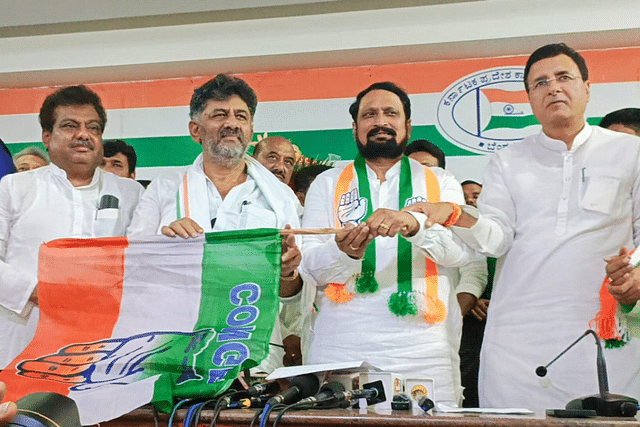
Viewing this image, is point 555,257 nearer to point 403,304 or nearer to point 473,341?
point 403,304

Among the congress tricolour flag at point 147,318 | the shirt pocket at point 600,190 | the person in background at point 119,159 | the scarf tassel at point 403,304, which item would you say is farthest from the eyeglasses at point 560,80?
the person in background at point 119,159

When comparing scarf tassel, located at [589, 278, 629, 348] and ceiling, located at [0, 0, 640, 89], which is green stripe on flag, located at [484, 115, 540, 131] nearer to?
ceiling, located at [0, 0, 640, 89]

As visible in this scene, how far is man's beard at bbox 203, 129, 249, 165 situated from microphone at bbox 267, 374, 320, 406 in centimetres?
148

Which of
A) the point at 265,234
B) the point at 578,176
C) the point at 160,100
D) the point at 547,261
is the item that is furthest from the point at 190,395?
the point at 160,100

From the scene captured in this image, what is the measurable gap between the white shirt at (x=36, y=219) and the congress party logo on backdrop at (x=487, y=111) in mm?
2374

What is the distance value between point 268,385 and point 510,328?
44.1 inches

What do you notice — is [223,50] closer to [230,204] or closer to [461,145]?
[461,145]

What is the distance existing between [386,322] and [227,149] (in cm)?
109

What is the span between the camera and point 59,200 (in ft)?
11.1

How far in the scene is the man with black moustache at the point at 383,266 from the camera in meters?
2.85

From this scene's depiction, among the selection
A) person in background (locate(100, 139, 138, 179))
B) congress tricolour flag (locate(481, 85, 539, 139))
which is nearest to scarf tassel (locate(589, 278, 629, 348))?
congress tricolour flag (locate(481, 85, 539, 139))

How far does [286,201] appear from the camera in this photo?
3.33 m

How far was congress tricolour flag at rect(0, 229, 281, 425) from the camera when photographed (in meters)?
2.19

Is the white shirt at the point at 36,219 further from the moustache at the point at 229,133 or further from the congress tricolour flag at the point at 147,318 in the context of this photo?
the moustache at the point at 229,133
